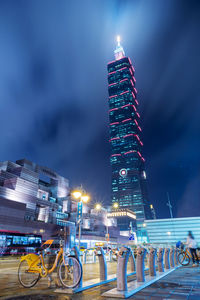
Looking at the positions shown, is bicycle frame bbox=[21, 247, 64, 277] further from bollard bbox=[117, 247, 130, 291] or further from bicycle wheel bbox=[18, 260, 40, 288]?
bollard bbox=[117, 247, 130, 291]

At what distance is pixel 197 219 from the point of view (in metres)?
89.2

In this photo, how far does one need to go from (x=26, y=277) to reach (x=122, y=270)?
3388 mm

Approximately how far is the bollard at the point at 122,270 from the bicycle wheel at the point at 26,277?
9.16ft

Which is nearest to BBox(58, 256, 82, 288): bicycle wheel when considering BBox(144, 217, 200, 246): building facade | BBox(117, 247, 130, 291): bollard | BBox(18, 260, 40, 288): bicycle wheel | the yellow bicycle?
the yellow bicycle

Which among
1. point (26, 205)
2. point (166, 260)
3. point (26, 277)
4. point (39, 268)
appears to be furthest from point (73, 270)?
point (26, 205)

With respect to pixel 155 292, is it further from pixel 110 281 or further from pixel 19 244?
pixel 19 244

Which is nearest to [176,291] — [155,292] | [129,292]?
[155,292]

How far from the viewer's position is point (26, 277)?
6.28 meters

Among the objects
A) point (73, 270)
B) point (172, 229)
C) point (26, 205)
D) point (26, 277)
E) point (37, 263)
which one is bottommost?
point (26, 277)

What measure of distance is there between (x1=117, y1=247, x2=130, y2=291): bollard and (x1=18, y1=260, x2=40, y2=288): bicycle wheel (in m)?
2.79

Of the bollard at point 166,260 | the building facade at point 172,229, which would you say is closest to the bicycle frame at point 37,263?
the bollard at point 166,260

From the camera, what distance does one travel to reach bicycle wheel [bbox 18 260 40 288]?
611 cm

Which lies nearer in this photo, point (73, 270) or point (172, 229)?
point (73, 270)

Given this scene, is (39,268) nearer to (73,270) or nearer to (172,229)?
(73,270)
